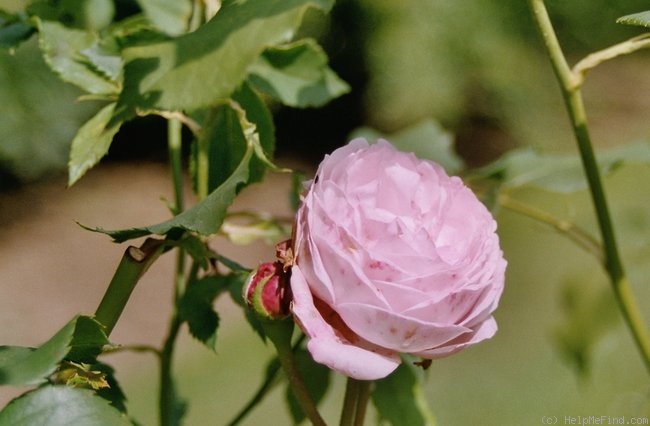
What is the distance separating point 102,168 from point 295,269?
345cm

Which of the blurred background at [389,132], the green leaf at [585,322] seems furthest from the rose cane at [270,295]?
the blurred background at [389,132]

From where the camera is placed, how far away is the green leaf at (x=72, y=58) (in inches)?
20.9

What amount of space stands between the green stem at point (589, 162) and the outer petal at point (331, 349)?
235 millimetres

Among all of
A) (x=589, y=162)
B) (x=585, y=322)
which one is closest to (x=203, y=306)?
(x=589, y=162)

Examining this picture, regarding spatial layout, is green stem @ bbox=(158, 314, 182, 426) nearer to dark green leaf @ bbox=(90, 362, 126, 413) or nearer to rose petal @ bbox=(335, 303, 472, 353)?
dark green leaf @ bbox=(90, 362, 126, 413)

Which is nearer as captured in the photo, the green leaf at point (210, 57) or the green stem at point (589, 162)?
the green leaf at point (210, 57)

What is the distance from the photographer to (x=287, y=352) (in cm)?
47

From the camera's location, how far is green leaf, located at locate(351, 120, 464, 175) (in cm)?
86

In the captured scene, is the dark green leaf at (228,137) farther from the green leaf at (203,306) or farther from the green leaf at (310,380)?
the green leaf at (310,380)

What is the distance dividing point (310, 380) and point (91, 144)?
267 mm

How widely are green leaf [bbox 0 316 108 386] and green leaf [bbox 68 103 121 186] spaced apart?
10cm

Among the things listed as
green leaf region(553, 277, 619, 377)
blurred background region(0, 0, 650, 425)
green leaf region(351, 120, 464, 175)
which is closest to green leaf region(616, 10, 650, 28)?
green leaf region(351, 120, 464, 175)

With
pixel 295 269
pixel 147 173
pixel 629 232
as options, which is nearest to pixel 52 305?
pixel 147 173

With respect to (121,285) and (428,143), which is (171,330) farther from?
(428,143)
